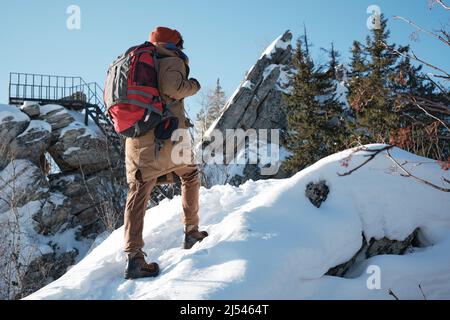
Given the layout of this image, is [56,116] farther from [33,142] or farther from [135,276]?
[135,276]

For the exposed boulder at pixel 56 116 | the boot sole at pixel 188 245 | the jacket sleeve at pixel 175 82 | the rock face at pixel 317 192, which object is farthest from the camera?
the exposed boulder at pixel 56 116

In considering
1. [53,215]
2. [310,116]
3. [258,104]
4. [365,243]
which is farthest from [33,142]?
[365,243]

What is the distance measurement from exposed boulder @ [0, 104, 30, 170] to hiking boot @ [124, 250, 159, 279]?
15.7m

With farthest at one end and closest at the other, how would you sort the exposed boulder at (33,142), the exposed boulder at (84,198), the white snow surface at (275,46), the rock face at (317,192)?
the white snow surface at (275,46), the exposed boulder at (84,198), the exposed boulder at (33,142), the rock face at (317,192)

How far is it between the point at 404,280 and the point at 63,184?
17.3 meters

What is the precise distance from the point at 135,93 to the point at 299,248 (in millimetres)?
1728

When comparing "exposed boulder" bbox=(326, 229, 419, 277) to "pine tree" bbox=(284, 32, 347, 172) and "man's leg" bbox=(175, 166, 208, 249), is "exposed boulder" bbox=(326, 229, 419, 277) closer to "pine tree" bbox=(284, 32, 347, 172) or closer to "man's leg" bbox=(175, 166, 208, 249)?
"man's leg" bbox=(175, 166, 208, 249)

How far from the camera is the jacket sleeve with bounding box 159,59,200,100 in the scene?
9.41 ft

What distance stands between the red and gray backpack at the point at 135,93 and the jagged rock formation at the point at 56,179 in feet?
39.7

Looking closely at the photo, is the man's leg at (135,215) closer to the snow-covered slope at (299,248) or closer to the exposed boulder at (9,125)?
the snow-covered slope at (299,248)

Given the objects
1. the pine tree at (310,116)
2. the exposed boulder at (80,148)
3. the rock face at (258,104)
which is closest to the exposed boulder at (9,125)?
the exposed boulder at (80,148)

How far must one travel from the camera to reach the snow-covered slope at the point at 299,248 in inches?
94.7

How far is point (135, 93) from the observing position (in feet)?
9.07
